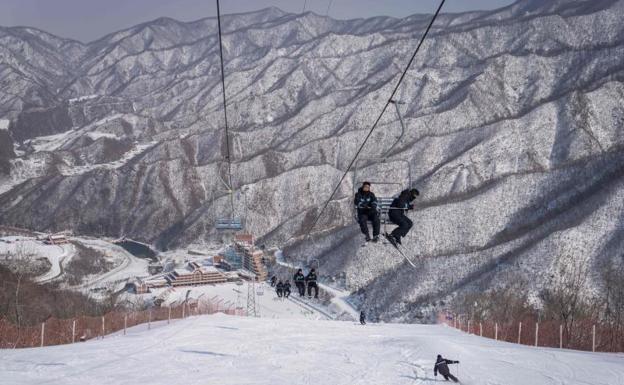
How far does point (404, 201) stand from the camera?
15.9m

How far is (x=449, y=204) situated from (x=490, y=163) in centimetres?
2172

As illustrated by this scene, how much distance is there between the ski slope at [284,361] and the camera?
41.6 ft

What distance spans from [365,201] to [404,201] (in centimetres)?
106

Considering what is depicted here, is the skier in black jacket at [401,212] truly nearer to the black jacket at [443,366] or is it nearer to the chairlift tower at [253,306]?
the black jacket at [443,366]

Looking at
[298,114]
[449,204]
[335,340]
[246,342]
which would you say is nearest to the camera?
[246,342]

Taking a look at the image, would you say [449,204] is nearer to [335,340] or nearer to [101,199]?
[335,340]

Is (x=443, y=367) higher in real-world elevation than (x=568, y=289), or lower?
higher

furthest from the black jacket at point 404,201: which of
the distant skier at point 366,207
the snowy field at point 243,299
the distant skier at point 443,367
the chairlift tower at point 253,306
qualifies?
the snowy field at point 243,299

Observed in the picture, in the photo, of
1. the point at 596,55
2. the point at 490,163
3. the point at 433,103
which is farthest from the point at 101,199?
the point at 596,55

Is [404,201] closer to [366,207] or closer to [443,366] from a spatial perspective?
[366,207]

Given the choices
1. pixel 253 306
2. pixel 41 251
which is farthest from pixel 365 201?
pixel 41 251

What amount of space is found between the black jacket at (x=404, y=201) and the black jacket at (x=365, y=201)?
0.58 m

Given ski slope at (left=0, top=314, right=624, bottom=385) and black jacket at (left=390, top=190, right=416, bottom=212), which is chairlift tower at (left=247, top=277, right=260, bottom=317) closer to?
ski slope at (left=0, top=314, right=624, bottom=385)

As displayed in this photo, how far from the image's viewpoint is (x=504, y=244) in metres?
82.2
